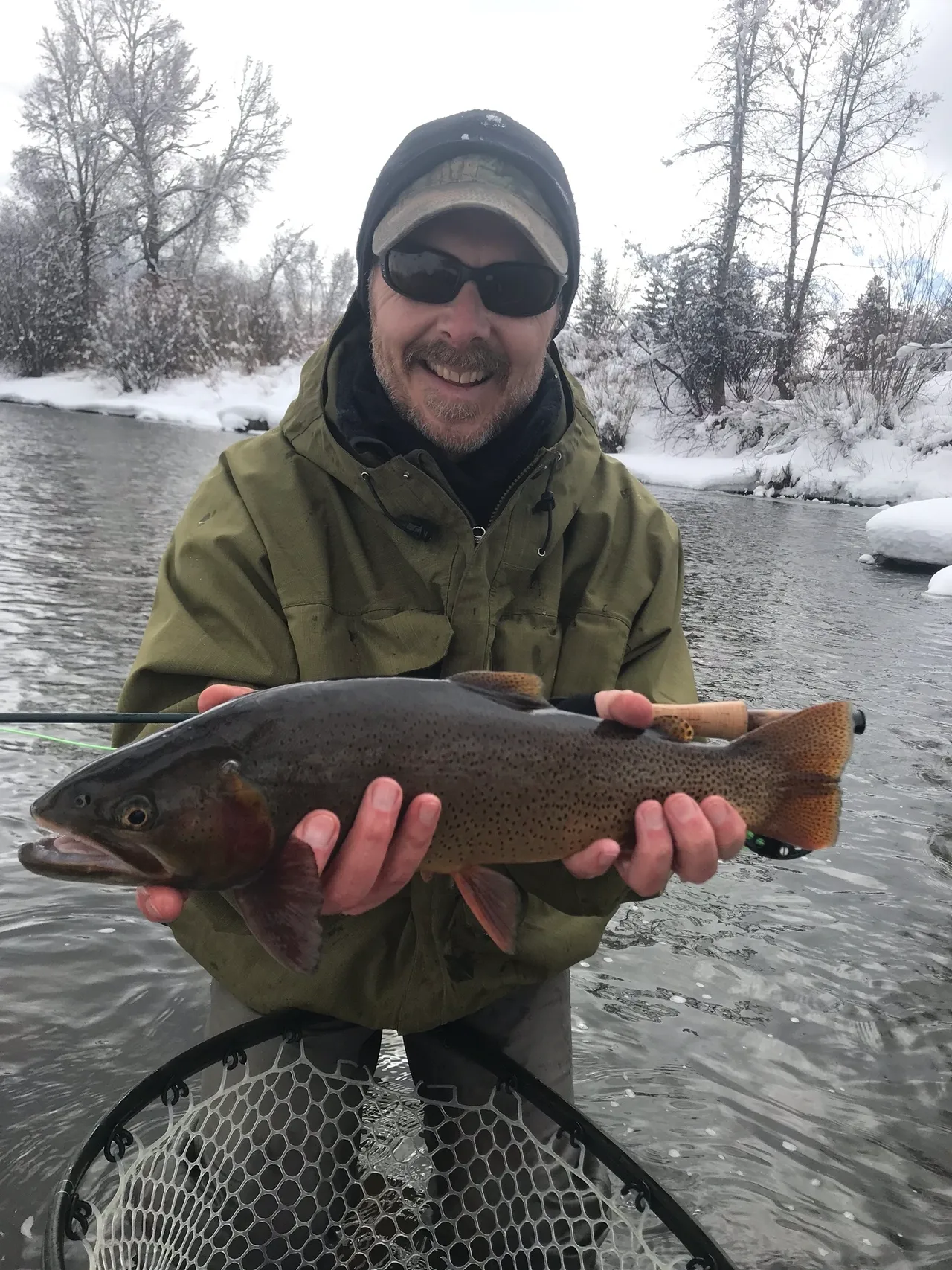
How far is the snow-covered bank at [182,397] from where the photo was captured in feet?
92.7

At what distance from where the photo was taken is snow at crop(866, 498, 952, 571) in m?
13.4

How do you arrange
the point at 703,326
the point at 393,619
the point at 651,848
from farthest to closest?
the point at 703,326 → the point at 393,619 → the point at 651,848

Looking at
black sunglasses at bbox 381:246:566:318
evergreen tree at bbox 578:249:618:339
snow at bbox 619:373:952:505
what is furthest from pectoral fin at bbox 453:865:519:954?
evergreen tree at bbox 578:249:618:339

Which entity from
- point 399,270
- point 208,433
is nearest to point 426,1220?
point 399,270

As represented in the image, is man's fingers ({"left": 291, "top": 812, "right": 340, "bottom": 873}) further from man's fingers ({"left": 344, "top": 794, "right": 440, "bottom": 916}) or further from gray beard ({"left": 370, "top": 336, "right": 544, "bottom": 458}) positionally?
gray beard ({"left": 370, "top": 336, "right": 544, "bottom": 458})

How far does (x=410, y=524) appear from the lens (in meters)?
2.39

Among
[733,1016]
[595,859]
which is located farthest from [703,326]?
[595,859]

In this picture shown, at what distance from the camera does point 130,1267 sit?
201 cm

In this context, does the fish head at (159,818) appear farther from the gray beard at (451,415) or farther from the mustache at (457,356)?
the mustache at (457,356)

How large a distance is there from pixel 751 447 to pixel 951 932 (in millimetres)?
22909

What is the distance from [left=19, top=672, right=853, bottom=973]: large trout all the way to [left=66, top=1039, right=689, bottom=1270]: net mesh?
785 mm

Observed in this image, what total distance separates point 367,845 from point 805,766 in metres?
0.98

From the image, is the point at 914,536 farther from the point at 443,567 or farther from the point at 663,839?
the point at 663,839

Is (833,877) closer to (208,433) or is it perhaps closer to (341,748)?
(341,748)
